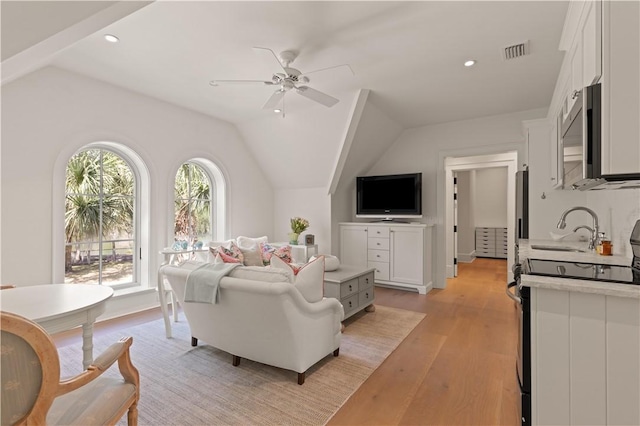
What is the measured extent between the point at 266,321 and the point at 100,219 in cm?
308

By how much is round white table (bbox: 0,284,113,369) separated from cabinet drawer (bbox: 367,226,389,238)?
4.04m

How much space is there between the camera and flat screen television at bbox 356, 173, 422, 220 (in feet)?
17.0

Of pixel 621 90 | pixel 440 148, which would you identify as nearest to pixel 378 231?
pixel 440 148

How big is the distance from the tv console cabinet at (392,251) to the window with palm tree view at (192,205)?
242 centimetres

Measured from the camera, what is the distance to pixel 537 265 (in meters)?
1.75

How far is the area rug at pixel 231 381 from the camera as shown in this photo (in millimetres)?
1977

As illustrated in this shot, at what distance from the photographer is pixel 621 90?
4.36 ft

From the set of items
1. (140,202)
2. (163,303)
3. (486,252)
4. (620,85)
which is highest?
(620,85)

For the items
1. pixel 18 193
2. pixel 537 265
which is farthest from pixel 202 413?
pixel 18 193

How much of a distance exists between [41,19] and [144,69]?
1.99 meters

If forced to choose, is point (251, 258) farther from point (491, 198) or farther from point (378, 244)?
point (491, 198)

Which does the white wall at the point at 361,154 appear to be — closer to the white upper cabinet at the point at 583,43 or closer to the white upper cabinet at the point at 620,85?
the white upper cabinet at the point at 583,43

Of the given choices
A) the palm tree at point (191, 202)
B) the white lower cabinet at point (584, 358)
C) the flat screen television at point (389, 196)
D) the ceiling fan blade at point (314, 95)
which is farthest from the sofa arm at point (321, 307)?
the palm tree at point (191, 202)

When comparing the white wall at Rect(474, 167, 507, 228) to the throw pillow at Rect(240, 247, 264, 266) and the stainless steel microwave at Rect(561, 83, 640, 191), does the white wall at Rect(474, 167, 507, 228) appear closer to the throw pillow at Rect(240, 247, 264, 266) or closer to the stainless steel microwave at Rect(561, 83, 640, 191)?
the throw pillow at Rect(240, 247, 264, 266)
